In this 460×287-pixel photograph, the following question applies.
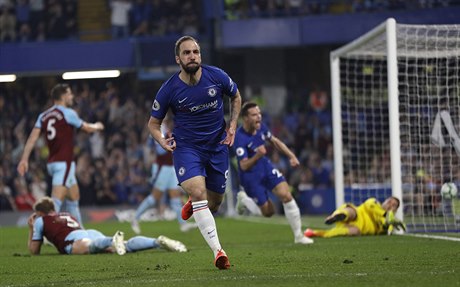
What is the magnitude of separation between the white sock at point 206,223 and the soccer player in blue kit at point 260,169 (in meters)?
3.52

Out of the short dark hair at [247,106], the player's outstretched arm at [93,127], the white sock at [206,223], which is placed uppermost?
the short dark hair at [247,106]

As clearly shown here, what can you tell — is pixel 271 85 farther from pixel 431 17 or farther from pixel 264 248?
pixel 264 248

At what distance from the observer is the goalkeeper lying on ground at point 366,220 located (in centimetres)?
1391

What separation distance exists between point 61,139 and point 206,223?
6.05m

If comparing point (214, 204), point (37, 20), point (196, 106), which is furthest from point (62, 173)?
point (37, 20)

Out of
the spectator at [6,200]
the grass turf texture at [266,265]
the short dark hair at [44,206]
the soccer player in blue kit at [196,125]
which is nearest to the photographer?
the grass turf texture at [266,265]

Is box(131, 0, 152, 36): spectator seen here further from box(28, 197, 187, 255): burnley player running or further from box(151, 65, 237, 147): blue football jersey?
box(151, 65, 237, 147): blue football jersey

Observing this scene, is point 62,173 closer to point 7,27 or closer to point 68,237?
point 68,237

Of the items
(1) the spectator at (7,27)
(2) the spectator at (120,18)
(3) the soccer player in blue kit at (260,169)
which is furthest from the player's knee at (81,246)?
(1) the spectator at (7,27)

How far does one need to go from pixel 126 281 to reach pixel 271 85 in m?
22.2

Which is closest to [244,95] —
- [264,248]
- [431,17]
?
[431,17]

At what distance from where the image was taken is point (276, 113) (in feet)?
96.1

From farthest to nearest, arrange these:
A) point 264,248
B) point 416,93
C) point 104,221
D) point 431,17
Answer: point 431,17, point 104,221, point 416,93, point 264,248

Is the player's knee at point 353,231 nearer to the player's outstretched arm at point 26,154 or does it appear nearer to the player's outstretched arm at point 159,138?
the player's outstretched arm at point 26,154
